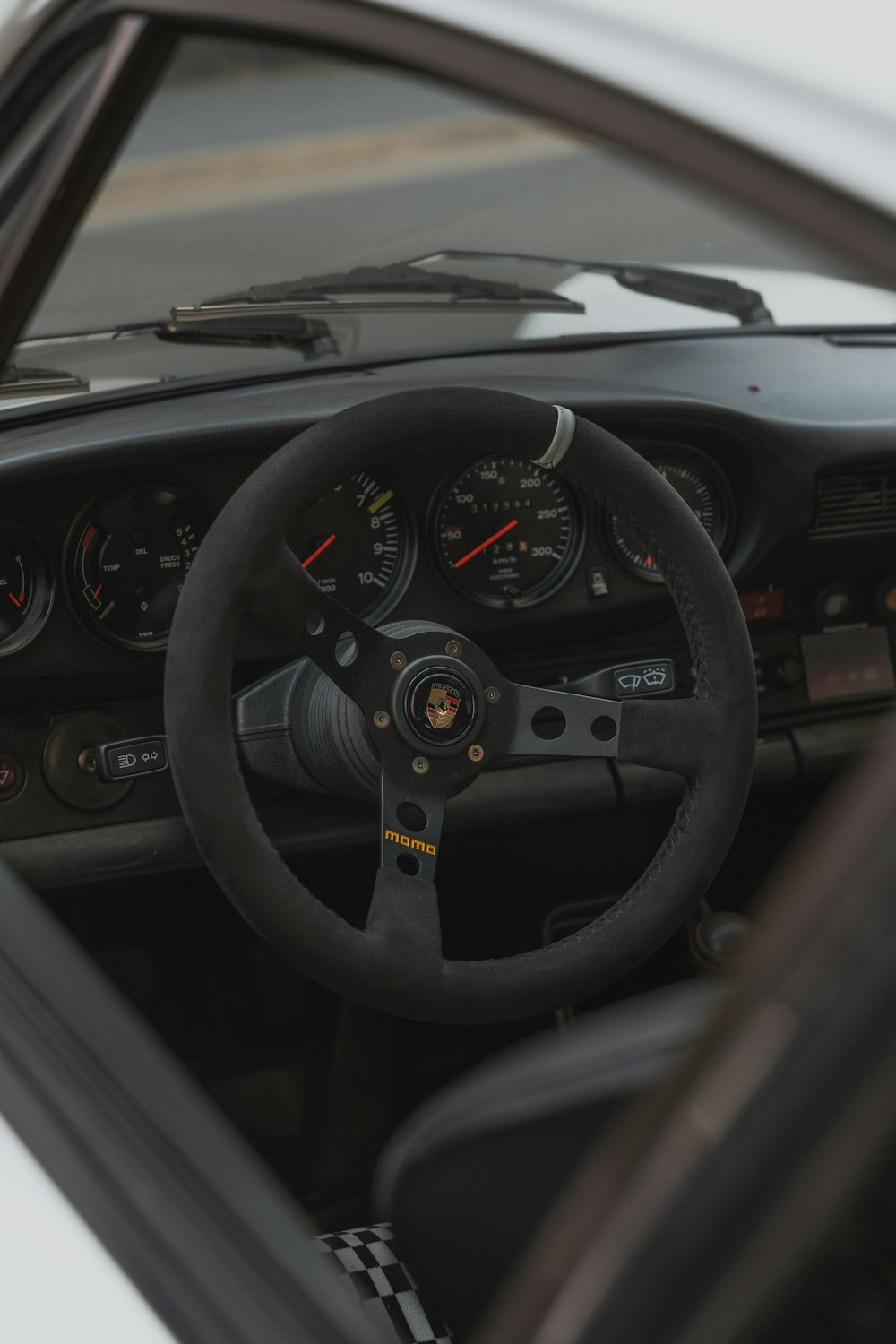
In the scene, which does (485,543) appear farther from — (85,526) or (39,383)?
(39,383)

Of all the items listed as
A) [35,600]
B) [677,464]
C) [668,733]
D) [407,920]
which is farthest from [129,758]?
[677,464]

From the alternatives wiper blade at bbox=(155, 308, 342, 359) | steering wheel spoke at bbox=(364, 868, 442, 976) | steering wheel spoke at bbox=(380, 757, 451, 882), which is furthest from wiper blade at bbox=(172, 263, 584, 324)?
steering wheel spoke at bbox=(364, 868, 442, 976)

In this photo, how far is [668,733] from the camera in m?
1.54

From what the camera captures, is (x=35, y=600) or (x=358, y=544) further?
(x=358, y=544)

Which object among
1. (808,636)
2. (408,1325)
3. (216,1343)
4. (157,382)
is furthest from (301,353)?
(216,1343)

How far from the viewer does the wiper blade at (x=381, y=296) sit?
212 centimetres

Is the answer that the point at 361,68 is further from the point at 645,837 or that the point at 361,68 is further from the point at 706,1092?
the point at 645,837

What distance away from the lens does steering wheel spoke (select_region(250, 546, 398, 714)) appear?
146cm

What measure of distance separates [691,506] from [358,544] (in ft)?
2.03

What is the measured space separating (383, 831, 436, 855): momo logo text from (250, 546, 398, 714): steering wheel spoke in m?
0.15

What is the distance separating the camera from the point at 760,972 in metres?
0.58

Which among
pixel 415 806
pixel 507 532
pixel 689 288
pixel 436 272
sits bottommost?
pixel 415 806

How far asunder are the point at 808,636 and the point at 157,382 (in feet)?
4.29

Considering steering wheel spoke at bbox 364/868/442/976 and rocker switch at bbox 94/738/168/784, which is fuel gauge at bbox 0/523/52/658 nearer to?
rocker switch at bbox 94/738/168/784
